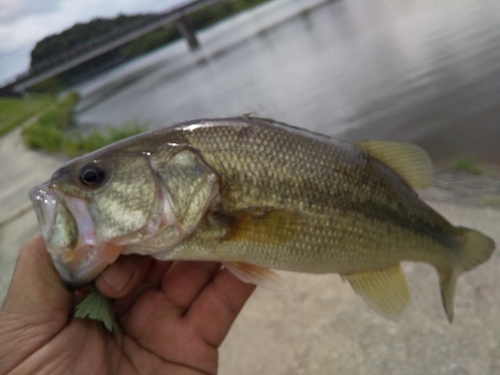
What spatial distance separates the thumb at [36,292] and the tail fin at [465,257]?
2139 millimetres

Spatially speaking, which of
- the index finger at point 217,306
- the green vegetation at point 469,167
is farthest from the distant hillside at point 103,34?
the index finger at point 217,306

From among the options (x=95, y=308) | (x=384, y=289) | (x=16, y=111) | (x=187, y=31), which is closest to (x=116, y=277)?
(x=95, y=308)

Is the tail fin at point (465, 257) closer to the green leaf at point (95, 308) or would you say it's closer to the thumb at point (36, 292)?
the green leaf at point (95, 308)

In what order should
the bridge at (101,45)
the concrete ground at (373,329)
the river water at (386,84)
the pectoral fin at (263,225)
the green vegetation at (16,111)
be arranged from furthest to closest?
1. the bridge at (101,45)
2. the green vegetation at (16,111)
3. the river water at (386,84)
4. the concrete ground at (373,329)
5. the pectoral fin at (263,225)

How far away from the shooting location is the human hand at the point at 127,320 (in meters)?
1.82

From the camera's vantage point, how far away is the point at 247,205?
6.33ft

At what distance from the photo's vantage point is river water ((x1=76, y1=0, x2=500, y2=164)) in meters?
7.68

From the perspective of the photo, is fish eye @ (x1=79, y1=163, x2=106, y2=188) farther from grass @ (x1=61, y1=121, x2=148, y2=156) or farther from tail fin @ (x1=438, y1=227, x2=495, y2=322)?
grass @ (x1=61, y1=121, x2=148, y2=156)

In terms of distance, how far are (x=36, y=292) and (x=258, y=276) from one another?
42.2 inches

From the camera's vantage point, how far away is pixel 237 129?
6.53 feet

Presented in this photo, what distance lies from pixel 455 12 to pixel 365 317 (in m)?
14.6

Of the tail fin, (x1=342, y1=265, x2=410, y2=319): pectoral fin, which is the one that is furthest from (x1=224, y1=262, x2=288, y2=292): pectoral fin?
the tail fin

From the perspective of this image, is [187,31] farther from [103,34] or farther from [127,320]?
[127,320]

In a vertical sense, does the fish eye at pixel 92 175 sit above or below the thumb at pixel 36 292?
above
